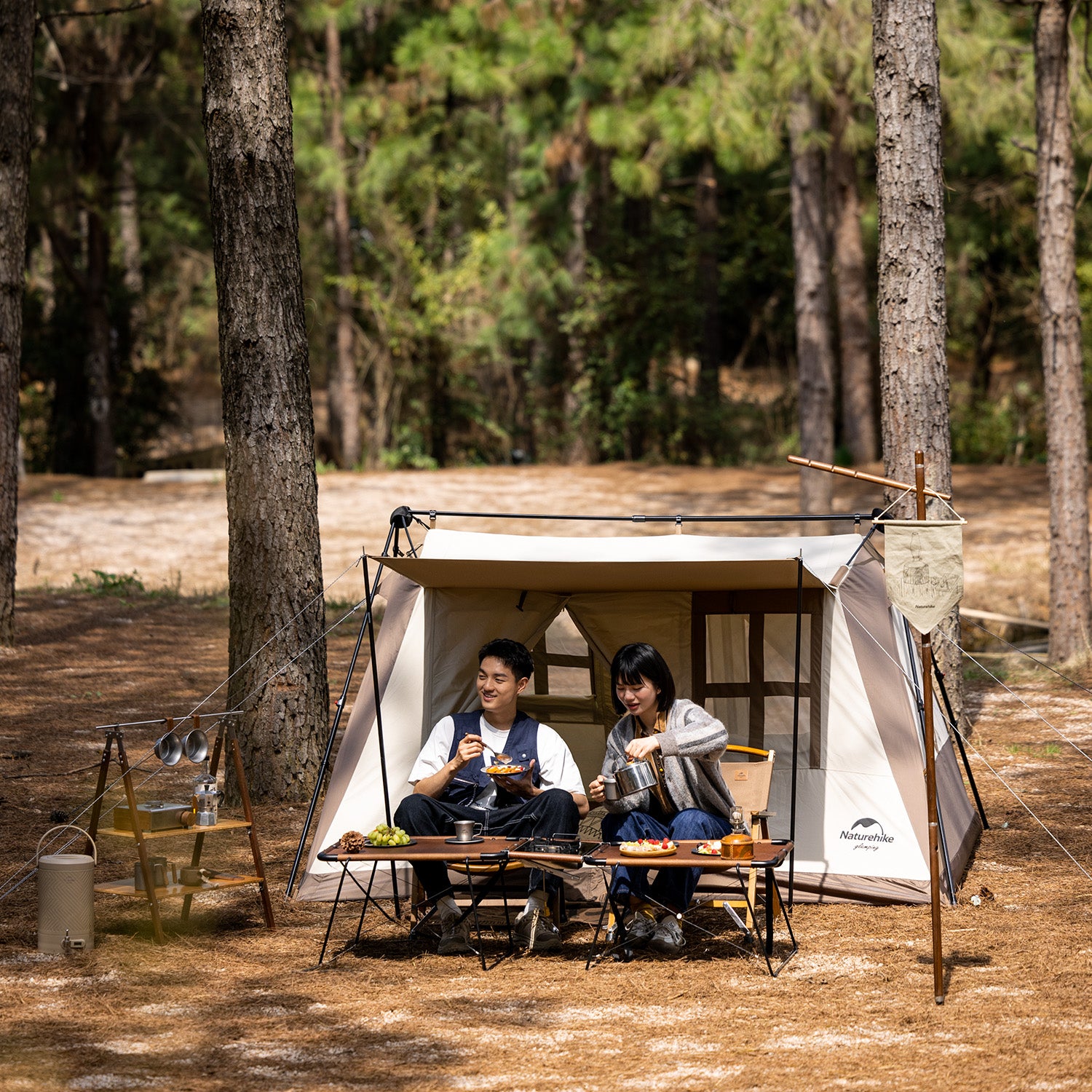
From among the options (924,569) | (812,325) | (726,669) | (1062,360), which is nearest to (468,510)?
(812,325)

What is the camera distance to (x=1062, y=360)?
10570mm

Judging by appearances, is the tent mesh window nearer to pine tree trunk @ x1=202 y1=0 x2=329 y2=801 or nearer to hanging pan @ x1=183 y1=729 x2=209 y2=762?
pine tree trunk @ x1=202 y1=0 x2=329 y2=801

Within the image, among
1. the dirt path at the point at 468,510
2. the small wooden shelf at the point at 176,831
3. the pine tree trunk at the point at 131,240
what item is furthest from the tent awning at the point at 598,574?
the pine tree trunk at the point at 131,240

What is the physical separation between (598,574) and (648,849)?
124cm

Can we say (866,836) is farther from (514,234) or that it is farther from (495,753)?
(514,234)

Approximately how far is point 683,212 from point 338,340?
7.93 m

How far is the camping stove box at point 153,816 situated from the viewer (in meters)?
5.02

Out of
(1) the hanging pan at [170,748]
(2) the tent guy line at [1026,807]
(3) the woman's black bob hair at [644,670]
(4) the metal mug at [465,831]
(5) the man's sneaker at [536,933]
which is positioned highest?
(3) the woman's black bob hair at [644,670]

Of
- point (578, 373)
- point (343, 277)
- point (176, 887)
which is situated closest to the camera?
point (176, 887)

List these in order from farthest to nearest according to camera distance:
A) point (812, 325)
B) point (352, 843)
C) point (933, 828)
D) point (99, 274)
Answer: point (99, 274)
point (812, 325)
point (352, 843)
point (933, 828)

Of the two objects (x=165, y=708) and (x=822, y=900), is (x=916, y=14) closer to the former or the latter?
(x=822, y=900)

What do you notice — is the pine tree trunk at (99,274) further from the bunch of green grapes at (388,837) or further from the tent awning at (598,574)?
the bunch of green grapes at (388,837)

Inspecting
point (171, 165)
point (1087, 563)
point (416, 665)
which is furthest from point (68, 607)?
point (171, 165)

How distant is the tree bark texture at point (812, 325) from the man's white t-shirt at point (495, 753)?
990 centimetres
